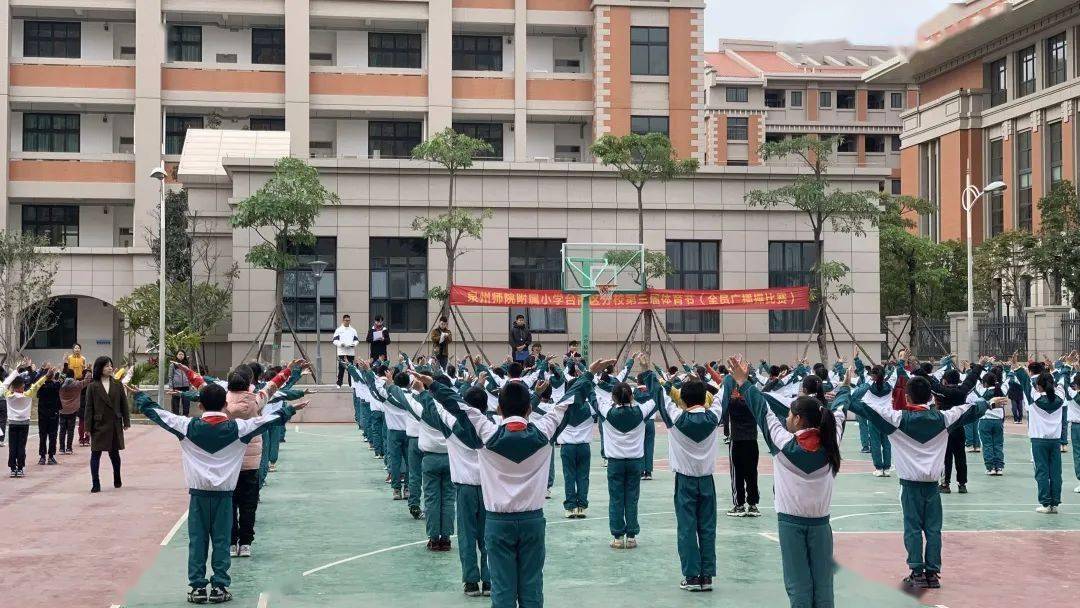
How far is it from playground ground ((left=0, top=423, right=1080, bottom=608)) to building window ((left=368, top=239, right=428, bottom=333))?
20.1 metres

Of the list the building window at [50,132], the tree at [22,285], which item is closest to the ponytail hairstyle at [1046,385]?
the tree at [22,285]

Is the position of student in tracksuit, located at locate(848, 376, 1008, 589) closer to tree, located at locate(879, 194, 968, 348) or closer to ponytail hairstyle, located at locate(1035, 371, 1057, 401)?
ponytail hairstyle, located at locate(1035, 371, 1057, 401)

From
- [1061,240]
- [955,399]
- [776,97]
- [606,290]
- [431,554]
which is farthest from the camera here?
[776,97]

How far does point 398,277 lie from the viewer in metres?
39.7

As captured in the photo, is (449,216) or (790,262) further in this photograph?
(790,262)

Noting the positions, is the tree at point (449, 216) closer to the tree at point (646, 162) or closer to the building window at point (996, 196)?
the tree at point (646, 162)

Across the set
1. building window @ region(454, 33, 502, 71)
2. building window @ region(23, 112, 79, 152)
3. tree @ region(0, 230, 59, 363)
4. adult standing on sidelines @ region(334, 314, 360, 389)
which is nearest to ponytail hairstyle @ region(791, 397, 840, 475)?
adult standing on sidelines @ region(334, 314, 360, 389)

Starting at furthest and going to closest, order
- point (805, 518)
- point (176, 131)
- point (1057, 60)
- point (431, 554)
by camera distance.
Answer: point (1057, 60)
point (176, 131)
point (431, 554)
point (805, 518)

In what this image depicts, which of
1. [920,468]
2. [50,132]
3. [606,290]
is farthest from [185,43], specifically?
[920,468]

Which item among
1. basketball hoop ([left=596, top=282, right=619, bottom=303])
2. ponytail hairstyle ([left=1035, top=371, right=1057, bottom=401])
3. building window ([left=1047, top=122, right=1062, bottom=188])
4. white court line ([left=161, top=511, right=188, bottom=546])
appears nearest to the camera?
white court line ([left=161, top=511, right=188, bottom=546])

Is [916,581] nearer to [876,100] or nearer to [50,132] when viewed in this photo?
[50,132]

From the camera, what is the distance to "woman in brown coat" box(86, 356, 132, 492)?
17922mm

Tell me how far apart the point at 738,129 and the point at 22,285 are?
5822 centimetres

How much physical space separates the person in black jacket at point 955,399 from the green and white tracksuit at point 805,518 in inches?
183
